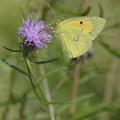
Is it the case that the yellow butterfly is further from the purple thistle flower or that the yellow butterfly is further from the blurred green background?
the purple thistle flower

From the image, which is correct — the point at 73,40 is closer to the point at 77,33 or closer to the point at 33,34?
the point at 77,33

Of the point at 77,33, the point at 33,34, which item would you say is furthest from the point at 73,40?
the point at 33,34

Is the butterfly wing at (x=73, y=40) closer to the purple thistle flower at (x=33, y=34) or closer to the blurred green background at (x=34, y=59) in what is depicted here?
the blurred green background at (x=34, y=59)

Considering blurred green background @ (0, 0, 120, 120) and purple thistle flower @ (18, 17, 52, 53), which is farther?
blurred green background @ (0, 0, 120, 120)

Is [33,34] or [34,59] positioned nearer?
[33,34]

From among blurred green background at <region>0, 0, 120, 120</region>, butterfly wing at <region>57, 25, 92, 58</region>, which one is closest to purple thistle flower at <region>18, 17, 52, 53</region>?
blurred green background at <region>0, 0, 120, 120</region>

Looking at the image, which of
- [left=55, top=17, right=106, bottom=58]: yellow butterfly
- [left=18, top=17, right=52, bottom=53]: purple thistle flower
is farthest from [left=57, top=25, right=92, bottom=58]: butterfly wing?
[left=18, top=17, right=52, bottom=53]: purple thistle flower

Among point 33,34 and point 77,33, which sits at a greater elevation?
point 77,33

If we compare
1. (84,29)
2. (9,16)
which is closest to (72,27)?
(84,29)

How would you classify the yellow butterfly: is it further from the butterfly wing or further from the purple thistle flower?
the purple thistle flower
